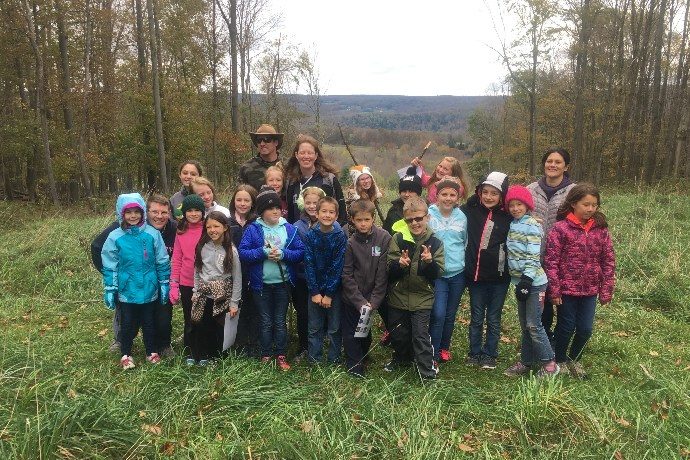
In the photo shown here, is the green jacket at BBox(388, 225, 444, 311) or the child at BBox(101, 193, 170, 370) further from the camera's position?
the child at BBox(101, 193, 170, 370)

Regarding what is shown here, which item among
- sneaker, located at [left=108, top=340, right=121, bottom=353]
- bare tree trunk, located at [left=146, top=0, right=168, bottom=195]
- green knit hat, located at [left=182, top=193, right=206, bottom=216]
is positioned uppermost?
bare tree trunk, located at [left=146, top=0, right=168, bottom=195]

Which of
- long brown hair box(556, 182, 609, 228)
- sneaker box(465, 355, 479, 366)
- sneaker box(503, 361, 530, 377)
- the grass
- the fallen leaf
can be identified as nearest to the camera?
the grass

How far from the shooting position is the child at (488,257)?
422cm

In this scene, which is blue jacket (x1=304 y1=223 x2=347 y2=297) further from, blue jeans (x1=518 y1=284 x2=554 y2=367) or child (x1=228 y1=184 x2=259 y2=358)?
blue jeans (x1=518 y1=284 x2=554 y2=367)

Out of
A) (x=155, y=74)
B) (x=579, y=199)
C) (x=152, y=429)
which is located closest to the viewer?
(x=152, y=429)

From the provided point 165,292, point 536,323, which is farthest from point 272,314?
point 536,323

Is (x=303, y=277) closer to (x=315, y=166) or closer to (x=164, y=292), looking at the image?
(x=315, y=166)

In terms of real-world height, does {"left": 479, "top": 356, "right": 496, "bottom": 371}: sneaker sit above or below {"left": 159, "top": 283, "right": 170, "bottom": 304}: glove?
below

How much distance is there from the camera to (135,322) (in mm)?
4371

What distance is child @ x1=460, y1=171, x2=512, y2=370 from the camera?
13.9 ft

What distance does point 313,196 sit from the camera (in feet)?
14.6

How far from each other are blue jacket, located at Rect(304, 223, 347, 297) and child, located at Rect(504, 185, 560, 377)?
5.32ft

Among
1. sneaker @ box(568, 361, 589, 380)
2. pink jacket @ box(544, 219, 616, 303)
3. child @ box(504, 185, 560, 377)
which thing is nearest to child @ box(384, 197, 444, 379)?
child @ box(504, 185, 560, 377)

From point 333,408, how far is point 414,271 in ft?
4.62
